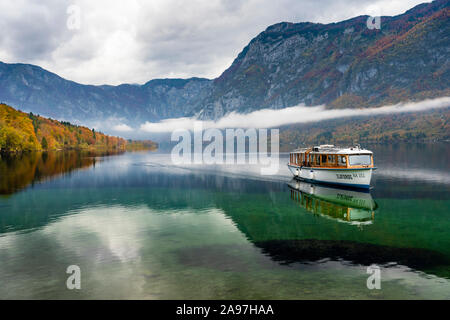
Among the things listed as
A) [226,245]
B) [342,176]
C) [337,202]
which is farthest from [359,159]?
[226,245]

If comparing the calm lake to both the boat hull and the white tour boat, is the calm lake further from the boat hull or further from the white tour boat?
the white tour boat

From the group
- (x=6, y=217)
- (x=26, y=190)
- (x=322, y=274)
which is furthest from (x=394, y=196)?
(x=26, y=190)

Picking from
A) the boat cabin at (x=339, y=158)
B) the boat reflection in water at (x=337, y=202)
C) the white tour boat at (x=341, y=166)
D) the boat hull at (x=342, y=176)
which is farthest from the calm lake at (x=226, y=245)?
the boat cabin at (x=339, y=158)

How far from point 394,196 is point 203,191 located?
35.4m

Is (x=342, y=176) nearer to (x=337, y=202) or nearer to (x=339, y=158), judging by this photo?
(x=339, y=158)

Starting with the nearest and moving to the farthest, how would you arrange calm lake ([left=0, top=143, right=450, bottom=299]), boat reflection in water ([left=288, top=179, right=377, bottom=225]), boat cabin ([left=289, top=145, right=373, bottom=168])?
calm lake ([left=0, top=143, right=450, bottom=299]) < boat reflection in water ([left=288, top=179, right=377, bottom=225]) < boat cabin ([left=289, top=145, right=373, bottom=168])

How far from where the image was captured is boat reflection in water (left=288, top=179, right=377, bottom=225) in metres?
41.5

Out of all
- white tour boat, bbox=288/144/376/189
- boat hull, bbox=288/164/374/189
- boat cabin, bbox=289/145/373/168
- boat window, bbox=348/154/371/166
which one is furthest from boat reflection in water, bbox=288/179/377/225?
boat window, bbox=348/154/371/166

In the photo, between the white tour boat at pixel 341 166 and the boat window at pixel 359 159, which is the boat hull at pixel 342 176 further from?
the boat window at pixel 359 159

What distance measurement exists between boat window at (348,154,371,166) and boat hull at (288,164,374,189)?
217cm

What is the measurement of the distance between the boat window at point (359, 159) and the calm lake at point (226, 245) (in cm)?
741

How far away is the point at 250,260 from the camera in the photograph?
1012 inches

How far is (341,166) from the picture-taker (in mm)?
64250

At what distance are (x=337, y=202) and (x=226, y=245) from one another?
28.5m
